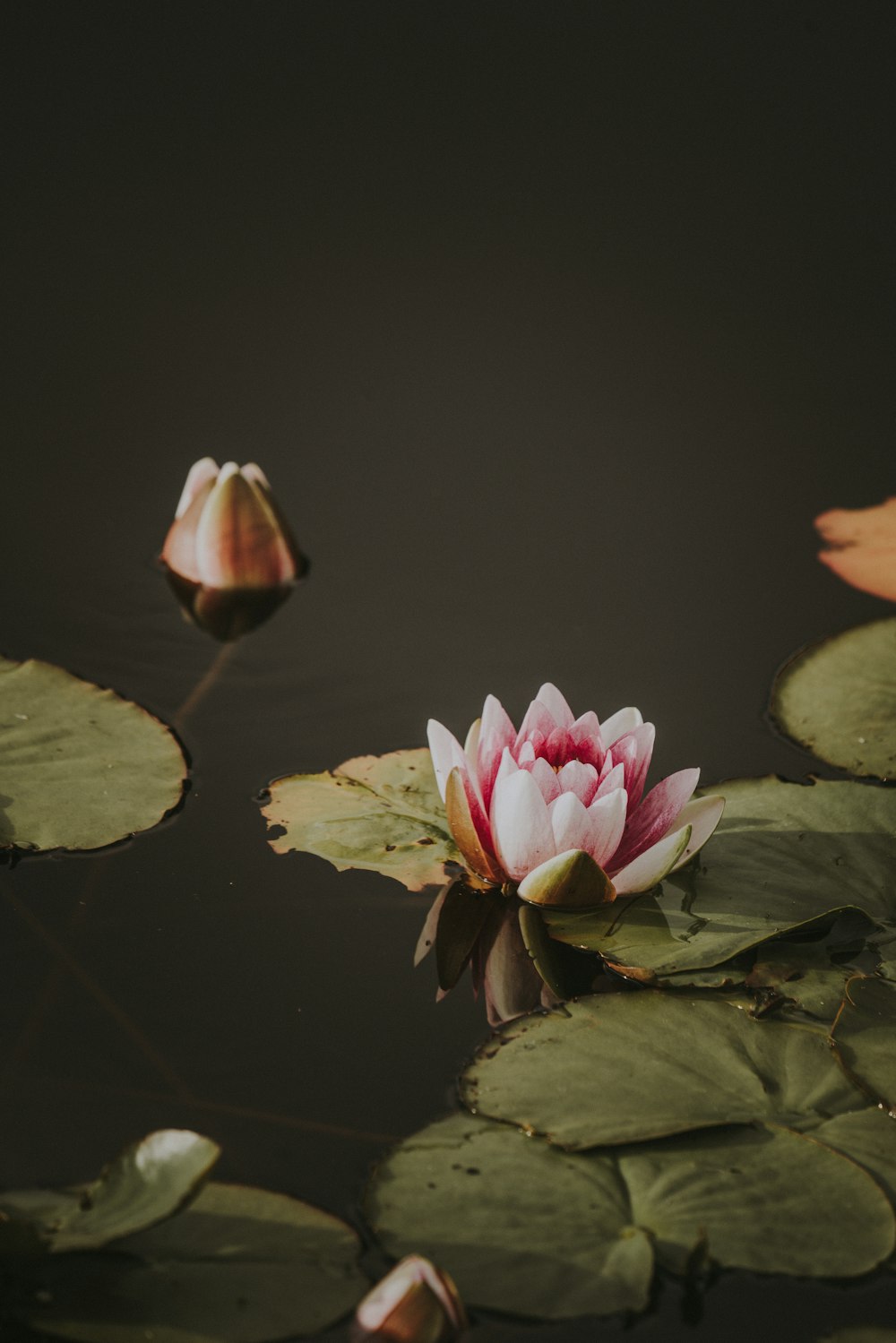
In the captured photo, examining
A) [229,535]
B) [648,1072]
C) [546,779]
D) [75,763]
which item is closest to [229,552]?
[229,535]

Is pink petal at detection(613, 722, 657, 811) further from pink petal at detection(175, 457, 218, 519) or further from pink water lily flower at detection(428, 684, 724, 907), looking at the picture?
pink petal at detection(175, 457, 218, 519)

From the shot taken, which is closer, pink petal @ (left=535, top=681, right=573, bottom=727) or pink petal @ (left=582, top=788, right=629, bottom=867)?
pink petal @ (left=582, top=788, right=629, bottom=867)

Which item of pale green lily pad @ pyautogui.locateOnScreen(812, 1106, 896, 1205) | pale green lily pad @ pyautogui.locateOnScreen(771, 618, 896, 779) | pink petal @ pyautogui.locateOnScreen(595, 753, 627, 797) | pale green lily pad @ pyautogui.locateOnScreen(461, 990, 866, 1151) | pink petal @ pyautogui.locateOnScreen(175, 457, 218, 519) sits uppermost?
pink petal @ pyautogui.locateOnScreen(175, 457, 218, 519)

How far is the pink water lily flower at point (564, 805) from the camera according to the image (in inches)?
57.5

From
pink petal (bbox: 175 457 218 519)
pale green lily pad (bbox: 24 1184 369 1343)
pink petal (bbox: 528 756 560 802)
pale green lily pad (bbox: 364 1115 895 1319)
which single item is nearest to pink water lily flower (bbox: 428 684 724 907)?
pink petal (bbox: 528 756 560 802)

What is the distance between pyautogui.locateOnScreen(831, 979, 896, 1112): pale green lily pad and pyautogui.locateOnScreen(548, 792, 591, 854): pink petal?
1.05 feet

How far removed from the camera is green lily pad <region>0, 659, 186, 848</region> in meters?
1.61

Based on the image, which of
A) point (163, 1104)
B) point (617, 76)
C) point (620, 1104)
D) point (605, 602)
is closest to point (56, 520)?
point (605, 602)

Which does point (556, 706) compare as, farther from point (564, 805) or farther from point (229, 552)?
point (229, 552)

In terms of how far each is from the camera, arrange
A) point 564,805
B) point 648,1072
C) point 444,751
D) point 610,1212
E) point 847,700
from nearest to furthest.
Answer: point 610,1212 → point 648,1072 → point 564,805 → point 444,751 → point 847,700

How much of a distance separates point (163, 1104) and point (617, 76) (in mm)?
3568

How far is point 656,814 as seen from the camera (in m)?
1.53

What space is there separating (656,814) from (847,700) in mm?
526

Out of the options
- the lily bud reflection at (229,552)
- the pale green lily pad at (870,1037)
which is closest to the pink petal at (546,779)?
the pale green lily pad at (870,1037)
